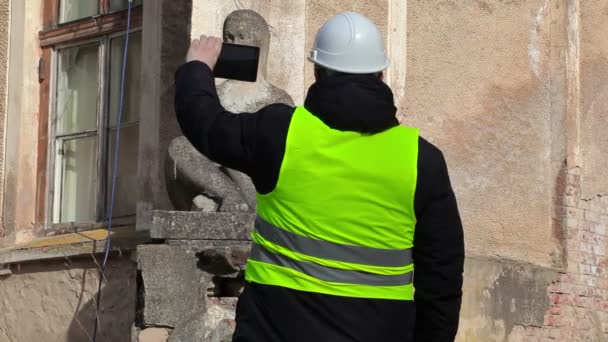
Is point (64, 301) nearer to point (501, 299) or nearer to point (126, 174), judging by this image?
point (126, 174)

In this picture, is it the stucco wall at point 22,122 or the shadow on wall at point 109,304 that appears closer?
the shadow on wall at point 109,304

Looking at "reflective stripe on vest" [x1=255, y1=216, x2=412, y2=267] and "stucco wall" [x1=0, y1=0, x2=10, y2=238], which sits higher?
"stucco wall" [x1=0, y1=0, x2=10, y2=238]

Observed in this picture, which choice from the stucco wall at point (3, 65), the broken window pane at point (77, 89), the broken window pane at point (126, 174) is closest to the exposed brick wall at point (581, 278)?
the broken window pane at point (126, 174)

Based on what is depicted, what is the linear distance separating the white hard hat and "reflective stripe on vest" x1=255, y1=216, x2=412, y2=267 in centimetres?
46

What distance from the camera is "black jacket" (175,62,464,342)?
3.24 meters

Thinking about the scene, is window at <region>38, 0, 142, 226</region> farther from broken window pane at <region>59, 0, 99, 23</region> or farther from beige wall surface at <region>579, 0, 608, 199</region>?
beige wall surface at <region>579, 0, 608, 199</region>

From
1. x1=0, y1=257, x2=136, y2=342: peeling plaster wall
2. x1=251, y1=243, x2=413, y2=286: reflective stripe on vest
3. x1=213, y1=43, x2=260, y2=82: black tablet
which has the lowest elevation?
x1=0, y1=257, x2=136, y2=342: peeling plaster wall

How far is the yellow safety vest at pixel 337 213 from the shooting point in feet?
10.7

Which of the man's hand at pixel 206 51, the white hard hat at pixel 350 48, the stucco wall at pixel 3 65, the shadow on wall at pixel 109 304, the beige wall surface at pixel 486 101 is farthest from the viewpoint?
the beige wall surface at pixel 486 101

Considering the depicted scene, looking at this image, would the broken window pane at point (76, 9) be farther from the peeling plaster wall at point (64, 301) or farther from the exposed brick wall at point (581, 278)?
the exposed brick wall at point (581, 278)

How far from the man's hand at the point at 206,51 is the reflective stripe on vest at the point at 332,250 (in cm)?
48

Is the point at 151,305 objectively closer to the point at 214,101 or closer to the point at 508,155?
the point at 214,101

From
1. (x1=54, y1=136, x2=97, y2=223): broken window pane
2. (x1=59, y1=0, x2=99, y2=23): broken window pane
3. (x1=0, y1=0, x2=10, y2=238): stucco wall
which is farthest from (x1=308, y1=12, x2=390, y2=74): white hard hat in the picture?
(x1=0, y1=0, x2=10, y2=238): stucco wall

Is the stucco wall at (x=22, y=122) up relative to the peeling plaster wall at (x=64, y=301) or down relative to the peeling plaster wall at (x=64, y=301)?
up
